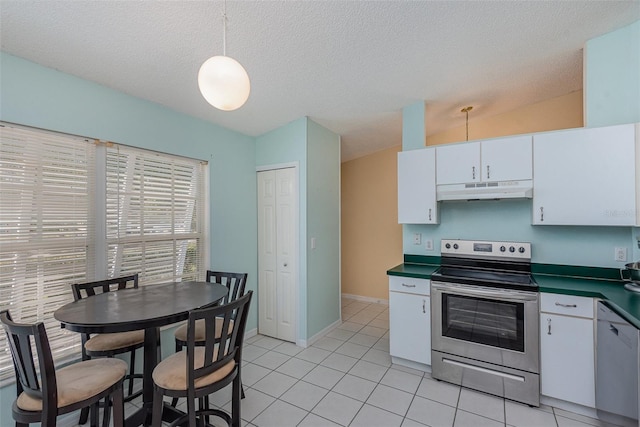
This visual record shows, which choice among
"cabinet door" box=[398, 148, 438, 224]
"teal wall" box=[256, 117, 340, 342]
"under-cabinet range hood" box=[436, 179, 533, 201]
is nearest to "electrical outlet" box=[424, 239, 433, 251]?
"cabinet door" box=[398, 148, 438, 224]

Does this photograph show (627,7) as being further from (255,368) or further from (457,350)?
(255,368)

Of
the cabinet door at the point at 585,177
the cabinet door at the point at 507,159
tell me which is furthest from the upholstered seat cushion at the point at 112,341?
the cabinet door at the point at 585,177

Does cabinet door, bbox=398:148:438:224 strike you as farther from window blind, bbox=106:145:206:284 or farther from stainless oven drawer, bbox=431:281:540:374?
window blind, bbox=106:145:206:284

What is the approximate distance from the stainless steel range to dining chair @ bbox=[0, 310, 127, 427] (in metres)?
2.38

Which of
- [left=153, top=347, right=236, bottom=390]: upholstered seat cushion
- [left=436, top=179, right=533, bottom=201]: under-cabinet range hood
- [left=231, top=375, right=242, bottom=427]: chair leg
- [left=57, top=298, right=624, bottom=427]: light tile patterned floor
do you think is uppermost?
[left=436, top=179, right=533, bottom=201]: under-cabinet range hood

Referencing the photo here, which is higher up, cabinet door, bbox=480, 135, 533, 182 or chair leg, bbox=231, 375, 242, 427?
cabinet door, bbox=480, 135, 533, 182

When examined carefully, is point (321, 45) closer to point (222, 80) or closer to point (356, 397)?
point (222, 80)

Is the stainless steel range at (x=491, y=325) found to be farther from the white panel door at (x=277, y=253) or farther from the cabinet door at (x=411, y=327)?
the white panel door at (x=277, y=253)

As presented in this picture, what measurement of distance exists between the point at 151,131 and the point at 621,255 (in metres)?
4.15

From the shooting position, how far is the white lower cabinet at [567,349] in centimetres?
198

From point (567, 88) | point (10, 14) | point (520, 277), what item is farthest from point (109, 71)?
point (567, 88)

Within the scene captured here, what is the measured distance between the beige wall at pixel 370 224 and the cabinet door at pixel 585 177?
227 cm

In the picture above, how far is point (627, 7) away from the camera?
1927 millimetres

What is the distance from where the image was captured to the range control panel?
258 cm
